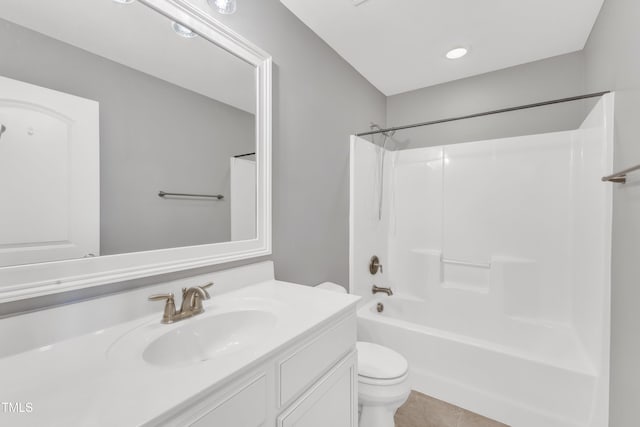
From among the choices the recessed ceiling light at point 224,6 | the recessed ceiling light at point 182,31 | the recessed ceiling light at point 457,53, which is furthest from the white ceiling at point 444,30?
the recessed ceiling light at point 182,31

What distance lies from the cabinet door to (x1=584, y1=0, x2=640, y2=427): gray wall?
1.15 meters

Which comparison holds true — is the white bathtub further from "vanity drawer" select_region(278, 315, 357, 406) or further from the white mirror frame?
the white mirror frame

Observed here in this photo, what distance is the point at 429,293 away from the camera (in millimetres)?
2459

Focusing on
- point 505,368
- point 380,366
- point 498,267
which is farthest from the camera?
point 498,267

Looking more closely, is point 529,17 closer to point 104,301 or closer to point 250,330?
point 250,330

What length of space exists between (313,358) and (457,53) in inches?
90.9

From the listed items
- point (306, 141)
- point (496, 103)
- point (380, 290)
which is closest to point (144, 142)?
point (306, 141)

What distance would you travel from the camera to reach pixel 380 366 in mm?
1428

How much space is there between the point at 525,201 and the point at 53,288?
2.80m

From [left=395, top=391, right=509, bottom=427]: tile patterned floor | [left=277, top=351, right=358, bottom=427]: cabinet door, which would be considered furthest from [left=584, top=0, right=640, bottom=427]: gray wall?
[left=277, top=351, right=358, bottom=427]: cabinet door

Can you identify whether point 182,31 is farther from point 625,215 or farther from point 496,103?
point 496,103

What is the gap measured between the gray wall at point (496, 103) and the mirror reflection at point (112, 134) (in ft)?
6.25

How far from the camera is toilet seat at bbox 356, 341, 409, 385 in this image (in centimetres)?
133

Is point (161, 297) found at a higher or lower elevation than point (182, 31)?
lower
